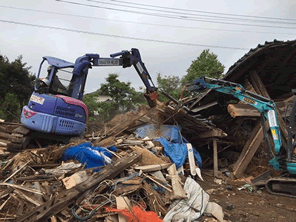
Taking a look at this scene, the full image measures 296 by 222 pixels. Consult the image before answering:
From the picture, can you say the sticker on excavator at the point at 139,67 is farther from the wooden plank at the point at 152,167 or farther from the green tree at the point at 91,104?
the green tree at the point at 91,104

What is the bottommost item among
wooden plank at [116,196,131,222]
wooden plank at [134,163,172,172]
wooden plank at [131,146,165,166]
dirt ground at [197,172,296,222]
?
dirt ground at [197,172,296,222]

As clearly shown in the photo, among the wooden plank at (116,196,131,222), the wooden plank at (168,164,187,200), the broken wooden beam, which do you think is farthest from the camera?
the broken wooden beam

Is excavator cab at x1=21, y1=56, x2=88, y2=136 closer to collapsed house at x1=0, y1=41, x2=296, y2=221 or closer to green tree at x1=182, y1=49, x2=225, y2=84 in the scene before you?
collapsed house at x1=0, y1=41, x2=296, y2=221

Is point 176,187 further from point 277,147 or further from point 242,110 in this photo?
point 242,110

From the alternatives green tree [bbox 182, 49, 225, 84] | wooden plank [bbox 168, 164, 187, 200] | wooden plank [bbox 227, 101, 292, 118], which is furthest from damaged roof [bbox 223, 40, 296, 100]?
green tree [bbox 182, 49, 225, 84]

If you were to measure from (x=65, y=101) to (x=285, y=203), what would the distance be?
626 centimetres

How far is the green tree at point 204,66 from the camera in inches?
884

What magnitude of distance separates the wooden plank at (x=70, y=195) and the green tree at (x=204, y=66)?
18689mm

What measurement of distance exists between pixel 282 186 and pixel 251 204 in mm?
1236

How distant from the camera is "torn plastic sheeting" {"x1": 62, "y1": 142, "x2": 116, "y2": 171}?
5.21 m

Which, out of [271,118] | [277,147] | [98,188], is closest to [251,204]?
[277,147]

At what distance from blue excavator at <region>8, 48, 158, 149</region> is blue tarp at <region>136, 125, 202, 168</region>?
2.23 m

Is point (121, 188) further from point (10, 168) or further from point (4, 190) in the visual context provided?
point (10, 168)

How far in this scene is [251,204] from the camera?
17.3 ft
